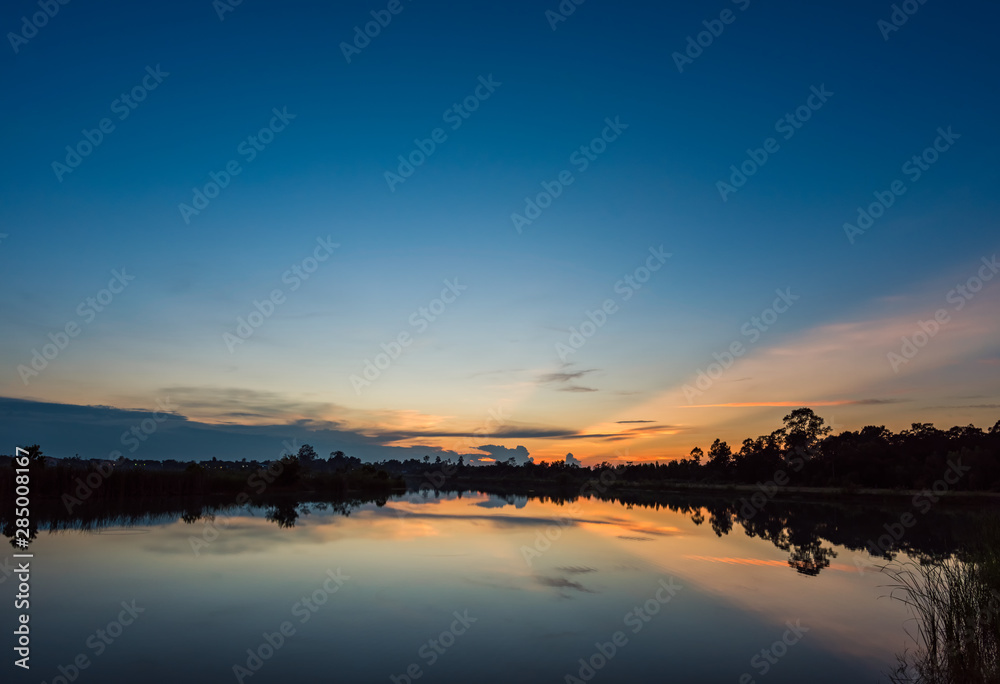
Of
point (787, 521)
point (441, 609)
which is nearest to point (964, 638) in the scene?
point (441, 609)

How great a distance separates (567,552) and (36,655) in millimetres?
12980

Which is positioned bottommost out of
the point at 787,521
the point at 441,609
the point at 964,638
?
the point at 787,521

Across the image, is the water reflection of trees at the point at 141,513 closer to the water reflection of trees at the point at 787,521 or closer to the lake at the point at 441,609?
the water reflection of trees at the point at 787,521

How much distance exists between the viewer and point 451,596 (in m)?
10.7

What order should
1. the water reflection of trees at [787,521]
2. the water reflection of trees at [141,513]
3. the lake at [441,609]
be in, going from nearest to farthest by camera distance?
the lake at [441,609]
the water reflection of trees at [141,513]
the water reflection of trees at [787,521]

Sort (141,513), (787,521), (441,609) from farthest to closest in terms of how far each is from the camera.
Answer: (787,521), (141,513), (441,609)

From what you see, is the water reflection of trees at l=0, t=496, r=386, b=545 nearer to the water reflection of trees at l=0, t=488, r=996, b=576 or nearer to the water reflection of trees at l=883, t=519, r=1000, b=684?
the water reflection of trees at l=0, t=488, r=996, b=576

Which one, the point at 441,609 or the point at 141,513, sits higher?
the point at 441,609

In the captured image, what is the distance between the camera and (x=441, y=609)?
9.66 metres

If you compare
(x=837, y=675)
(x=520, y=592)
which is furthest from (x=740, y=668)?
(x=520, y=592)

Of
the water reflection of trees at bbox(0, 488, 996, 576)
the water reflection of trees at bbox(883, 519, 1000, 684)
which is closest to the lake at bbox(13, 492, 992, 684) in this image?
the water reflection of trees at bbox(0, 488, 996, 576)

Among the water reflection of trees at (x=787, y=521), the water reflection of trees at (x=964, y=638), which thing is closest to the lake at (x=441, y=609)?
the water reflection of trees at (x=787, y=521)

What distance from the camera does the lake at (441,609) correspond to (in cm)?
694

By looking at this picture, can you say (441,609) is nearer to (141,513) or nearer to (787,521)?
(141,513)
